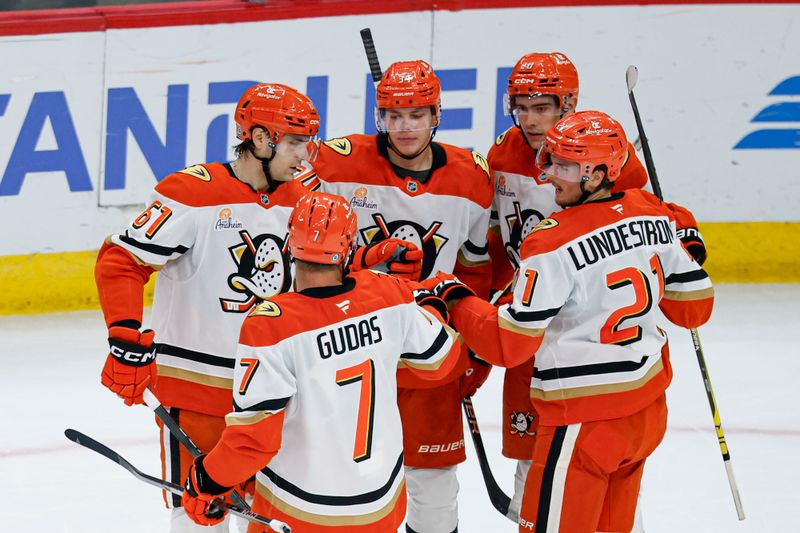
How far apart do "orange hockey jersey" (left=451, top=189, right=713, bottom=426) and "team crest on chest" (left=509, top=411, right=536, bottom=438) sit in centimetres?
48

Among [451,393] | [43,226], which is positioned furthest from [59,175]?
[451,393]

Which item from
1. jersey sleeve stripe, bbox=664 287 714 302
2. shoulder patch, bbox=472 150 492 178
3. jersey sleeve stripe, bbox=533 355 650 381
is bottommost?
jersey sleeve stripe, bbox=533 355 650 381

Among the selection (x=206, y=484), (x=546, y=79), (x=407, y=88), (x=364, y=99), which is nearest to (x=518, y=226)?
(x=546, y=79)

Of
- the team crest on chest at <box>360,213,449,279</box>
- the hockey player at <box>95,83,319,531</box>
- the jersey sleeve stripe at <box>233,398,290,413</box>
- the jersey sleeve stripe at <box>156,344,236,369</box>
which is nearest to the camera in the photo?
the jersey sleeve stripe at <box>233,398,290,413</box>

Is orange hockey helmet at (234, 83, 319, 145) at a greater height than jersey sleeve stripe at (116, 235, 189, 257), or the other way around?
orange hockey helmet at (234, 83, 319, 145)

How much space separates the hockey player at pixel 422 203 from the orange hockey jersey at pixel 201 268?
0.32 metres

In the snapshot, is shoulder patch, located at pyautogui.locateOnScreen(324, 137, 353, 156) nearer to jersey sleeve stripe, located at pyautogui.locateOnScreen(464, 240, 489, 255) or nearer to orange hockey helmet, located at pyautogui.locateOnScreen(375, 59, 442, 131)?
orange hockey helmet, located at pyautogui.locateOnScreen(375, 59, 442, 131)

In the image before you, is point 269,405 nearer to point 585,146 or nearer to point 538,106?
point 585,146

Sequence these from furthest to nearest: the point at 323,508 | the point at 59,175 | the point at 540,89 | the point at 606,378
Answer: the point at 59,175
the point at 540,89
the point at 606,378
the point at 323,508

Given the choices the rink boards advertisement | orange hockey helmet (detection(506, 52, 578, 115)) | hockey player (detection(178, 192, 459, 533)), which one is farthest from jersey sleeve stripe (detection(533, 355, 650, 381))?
the rink boards advertisement

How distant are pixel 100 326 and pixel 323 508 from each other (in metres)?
3.46

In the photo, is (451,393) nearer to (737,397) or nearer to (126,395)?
(126,395)

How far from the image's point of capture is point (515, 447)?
3.68 meters

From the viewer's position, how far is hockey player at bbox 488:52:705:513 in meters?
3.57
